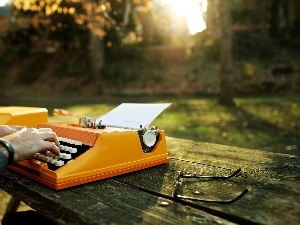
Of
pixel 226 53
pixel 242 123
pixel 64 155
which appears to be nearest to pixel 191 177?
pixel 64 155

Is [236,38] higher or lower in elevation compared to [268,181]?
higher

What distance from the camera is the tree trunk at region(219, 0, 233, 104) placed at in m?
9.80

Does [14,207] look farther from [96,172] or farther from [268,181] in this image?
[268,181]

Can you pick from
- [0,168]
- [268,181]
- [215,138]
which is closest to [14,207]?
[0,168]

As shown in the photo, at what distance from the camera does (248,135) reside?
6.09m

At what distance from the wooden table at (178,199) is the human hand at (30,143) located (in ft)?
0.43

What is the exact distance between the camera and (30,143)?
135 centimetres

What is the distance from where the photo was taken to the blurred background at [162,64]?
29.2 ft

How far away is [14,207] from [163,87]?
12572mm

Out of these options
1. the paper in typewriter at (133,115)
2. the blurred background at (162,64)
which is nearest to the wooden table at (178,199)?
the paper in typewriter at (133,115)

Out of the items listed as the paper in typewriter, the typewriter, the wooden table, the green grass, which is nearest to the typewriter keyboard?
the typewriter

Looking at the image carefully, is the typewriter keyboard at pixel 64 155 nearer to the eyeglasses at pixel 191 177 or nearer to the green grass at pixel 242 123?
the eyeglasses at pixel 191 177

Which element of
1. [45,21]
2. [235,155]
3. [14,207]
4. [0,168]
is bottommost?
[14,207]

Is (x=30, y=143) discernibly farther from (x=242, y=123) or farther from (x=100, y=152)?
(x=242, y=123)
